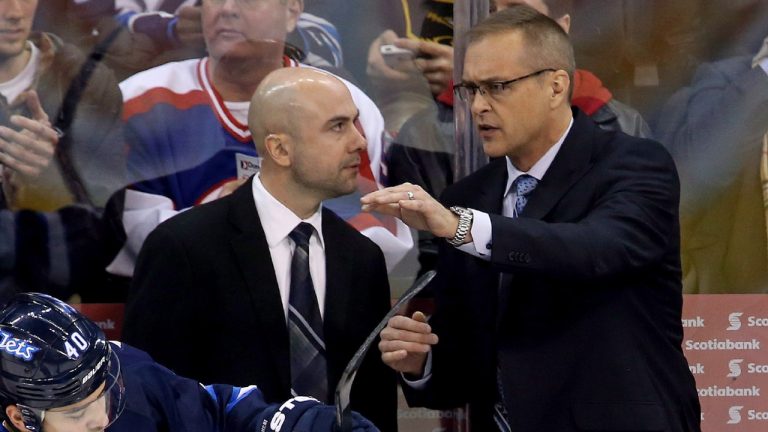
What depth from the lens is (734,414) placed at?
128 inches

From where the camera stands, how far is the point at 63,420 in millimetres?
1910

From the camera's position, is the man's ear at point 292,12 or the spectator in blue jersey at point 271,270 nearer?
the spectator in blue jersey at point 271,270

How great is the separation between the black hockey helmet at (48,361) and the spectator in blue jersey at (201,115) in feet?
3.72

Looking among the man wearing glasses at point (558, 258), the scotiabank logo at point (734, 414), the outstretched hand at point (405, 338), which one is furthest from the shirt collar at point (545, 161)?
the scotiabank logo at point (734, 414)

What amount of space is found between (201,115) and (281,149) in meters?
0.46

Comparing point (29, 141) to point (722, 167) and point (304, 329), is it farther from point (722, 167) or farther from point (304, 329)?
point (722, 167)

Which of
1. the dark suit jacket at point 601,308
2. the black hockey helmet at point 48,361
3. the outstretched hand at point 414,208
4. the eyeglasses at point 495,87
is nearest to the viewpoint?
the black hockey helmet at point 48,361

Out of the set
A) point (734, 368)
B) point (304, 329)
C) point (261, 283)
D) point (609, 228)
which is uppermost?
point (609, 228)

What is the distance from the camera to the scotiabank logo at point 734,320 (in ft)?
10.6

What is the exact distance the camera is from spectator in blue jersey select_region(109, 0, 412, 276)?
3.07 m

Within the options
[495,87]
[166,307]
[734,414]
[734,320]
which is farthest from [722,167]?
[166,307]

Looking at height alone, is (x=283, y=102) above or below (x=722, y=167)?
above

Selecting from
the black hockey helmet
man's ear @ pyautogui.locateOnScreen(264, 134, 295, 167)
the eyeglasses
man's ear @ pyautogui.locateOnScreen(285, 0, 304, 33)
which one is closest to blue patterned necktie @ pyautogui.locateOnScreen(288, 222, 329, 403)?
man's ear @ pyautogui.locateOnScreen(264, 134, 295, 167)

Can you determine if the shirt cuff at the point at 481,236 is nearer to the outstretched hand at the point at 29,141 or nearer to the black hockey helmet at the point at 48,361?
the black hockey helmet at the point at 48,361
